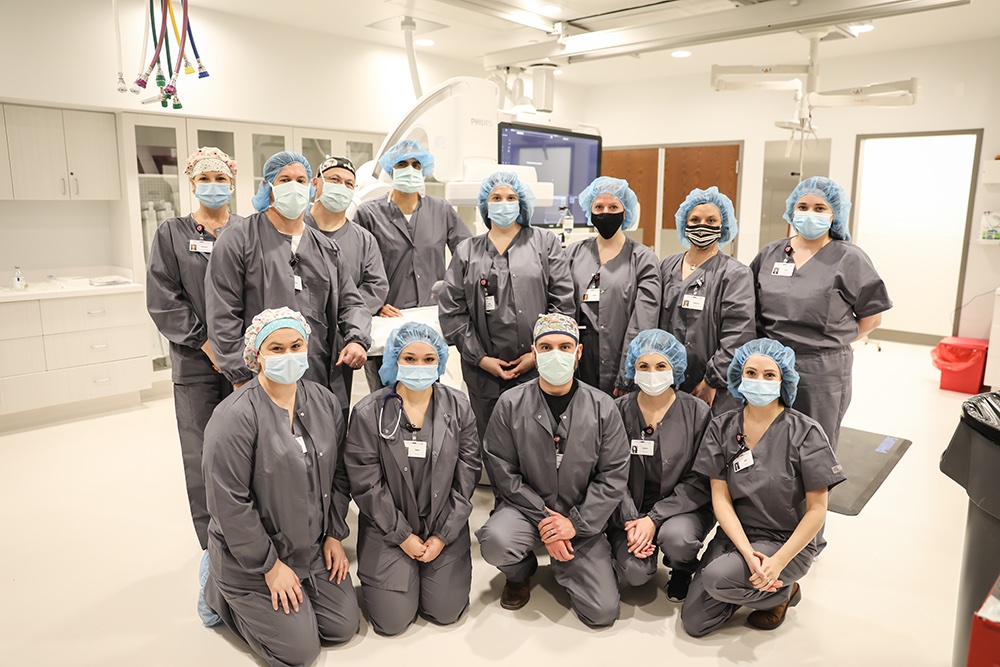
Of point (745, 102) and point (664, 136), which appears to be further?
point (664, 136)

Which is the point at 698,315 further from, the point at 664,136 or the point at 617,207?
the point at 664,136

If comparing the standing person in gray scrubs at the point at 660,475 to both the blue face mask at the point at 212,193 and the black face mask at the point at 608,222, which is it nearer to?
the black face mask at the point at 608,222

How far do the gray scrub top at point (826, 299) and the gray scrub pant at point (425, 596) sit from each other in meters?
1.47

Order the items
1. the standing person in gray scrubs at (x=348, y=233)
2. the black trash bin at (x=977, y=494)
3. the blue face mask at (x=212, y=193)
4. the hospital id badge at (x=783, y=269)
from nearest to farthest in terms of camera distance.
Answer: the black trash bin at (x=977, y=494)
the hospital id badge at (x=783, y=269)
the blue face mask at (x=212, y=193)
the standing person in gray scrubs at (x=348, y=233)

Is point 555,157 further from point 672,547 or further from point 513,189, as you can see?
point 672,547

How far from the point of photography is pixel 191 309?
2.72 metres

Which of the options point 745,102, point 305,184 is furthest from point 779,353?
point 745,102

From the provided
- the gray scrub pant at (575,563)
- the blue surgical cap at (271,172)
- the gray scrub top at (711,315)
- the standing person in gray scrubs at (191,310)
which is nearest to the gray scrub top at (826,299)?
the gray scrub top at (711,315)

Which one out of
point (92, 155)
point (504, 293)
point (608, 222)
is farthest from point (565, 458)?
point (92, 155)

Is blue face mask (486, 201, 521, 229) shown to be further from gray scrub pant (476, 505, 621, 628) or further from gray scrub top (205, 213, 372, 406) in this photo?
gray scrub pant (476, 505, 621, 628)

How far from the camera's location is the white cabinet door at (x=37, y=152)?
428 cm

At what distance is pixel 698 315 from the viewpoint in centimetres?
271

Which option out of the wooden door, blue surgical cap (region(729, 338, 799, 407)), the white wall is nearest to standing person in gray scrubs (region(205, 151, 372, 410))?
blue surgical cap (region(729, 338, 799, 407))

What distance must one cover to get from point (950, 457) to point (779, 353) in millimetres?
562
